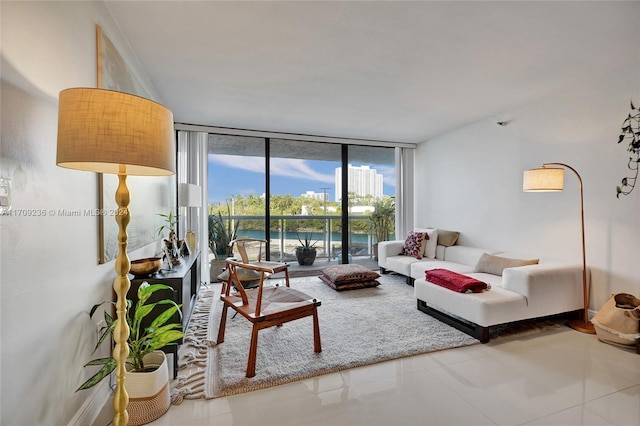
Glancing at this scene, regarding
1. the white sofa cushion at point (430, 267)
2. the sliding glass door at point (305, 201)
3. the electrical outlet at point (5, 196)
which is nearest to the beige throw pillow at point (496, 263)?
the white sofa cushion at point (430, 267)

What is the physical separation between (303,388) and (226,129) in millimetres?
3879

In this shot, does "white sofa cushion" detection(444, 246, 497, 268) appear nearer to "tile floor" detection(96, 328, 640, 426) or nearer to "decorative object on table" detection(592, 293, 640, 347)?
"decorative object on table" detection(592, 293, 640, 347)

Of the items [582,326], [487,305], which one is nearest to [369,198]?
[487,305]

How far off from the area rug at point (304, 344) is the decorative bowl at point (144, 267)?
76 centimetres

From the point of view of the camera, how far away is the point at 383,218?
6.04 meters

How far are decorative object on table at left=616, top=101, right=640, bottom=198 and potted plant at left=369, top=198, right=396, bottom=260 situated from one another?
3.54m

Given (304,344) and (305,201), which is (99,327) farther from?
(305,201)

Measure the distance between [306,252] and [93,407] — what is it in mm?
4144

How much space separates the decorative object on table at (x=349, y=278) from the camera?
418cm

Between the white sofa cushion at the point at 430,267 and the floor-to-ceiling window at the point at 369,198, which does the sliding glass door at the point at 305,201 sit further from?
the white sofa cushion at the point at 430,267

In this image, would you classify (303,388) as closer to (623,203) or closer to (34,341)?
(34,341)

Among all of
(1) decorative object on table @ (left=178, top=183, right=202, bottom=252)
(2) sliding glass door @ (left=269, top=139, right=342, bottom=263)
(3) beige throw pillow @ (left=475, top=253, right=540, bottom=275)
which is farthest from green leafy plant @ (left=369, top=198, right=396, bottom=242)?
(1) decorative object on table @ (left=178, top=183, right=202, bottom=252)

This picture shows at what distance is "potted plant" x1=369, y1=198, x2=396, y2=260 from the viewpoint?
603 centimetres

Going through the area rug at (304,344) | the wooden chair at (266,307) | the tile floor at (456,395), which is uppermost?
the wooden chair at (266,307)
